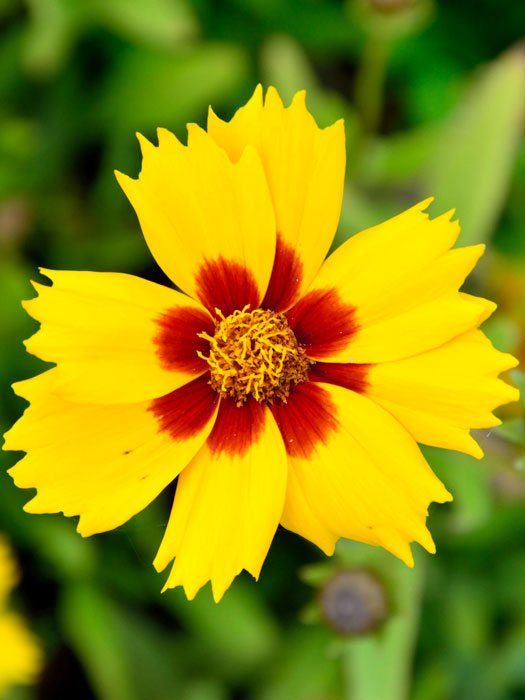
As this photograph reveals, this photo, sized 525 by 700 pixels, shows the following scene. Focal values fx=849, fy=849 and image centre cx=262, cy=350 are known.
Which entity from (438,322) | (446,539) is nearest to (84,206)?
(446,539)

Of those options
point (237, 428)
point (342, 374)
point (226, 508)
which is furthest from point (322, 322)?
point (226, 508)

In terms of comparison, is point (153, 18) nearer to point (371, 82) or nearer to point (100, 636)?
point (371, 82)

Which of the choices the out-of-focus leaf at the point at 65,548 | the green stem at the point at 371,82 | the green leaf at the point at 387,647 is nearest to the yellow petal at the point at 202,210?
the green leaf at the point at 387,647

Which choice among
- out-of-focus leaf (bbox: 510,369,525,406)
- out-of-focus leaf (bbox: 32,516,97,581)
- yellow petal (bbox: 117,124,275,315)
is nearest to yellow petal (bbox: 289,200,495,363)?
yellow petal (bbox: 117,124,275,315)

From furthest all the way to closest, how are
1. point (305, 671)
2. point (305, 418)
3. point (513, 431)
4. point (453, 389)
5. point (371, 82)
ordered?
point (371, 82)
point (305, 671)
point (513, 431)
point (305, 418)
point (453, 389)

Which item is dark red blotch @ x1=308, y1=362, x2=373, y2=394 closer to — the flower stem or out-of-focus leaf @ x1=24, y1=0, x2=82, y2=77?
the flower stem

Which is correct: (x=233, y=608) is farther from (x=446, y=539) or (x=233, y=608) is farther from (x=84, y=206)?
(x=84, y=206)
